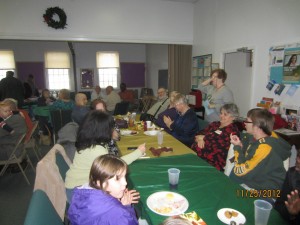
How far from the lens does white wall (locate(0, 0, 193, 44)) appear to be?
4.72 metres

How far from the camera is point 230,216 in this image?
1.17 m

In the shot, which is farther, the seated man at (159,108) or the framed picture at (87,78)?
the framed picture at (87,78)

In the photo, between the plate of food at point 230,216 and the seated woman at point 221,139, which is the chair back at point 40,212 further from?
the seated woman at point 221,139

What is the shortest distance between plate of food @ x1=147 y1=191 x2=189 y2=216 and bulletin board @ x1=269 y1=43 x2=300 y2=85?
2576 mm

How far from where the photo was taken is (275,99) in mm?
3318

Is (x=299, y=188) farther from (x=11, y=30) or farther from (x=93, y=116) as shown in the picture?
(x=11, y=30)

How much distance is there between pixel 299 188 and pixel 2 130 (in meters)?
3.49

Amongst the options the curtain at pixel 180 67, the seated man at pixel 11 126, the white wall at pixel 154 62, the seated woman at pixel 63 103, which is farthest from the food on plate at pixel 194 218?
the white wall at pixel 154 62

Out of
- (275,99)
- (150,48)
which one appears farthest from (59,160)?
(150,48)

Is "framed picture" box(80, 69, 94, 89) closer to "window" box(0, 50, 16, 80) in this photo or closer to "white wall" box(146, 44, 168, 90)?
"white wall" box(146, 44, 168, 90)

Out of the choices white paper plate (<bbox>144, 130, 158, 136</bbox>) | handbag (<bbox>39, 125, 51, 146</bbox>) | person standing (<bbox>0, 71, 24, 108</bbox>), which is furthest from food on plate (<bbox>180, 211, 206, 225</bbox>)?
person standing (<bbox>0, 71, 24, 108</bbox>)

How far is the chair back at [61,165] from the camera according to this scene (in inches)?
69.1

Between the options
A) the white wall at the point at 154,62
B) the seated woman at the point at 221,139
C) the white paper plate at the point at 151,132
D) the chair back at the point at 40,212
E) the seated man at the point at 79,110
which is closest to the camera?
the chair back at the point at 40,212

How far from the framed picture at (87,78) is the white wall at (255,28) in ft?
19.4
